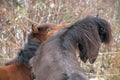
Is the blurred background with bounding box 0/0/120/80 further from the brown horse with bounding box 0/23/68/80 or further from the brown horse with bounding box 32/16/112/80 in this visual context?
the brown horse with bounding box 32/16/112/80

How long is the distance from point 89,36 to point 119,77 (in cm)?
275

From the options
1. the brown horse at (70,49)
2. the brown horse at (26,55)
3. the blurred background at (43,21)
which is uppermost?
the brown horse at (70,49)

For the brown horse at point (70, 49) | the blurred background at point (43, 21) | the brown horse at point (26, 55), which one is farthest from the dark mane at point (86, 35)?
the blurred background at point (43, 21)

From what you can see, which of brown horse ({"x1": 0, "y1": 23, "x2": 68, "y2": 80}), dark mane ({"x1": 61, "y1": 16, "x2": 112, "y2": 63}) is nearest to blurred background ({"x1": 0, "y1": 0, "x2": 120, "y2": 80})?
brown horse ({"x1": 0, "y1": 23, "x2": 68, "y2": 80})

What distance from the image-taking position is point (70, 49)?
2.65 metres

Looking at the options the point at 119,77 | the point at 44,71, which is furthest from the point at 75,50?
the point at 119,77

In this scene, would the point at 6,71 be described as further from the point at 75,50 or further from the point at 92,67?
the point at 92,67

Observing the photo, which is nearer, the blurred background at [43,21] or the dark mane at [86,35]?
the dark mane at [86,35]

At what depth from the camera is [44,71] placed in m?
2.45

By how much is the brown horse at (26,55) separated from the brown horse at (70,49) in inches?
31.5

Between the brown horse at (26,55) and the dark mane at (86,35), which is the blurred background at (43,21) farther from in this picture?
the dark mane at (86,35)

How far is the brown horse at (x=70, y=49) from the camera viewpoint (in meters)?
2.29

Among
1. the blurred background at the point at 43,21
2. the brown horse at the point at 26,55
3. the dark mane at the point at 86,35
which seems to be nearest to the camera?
the dark mane at the point at 86,35

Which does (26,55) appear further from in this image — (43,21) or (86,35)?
(43,21)
